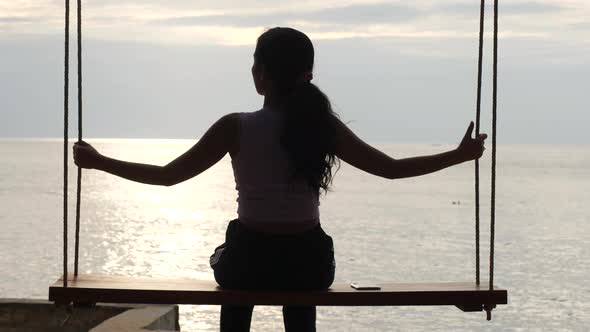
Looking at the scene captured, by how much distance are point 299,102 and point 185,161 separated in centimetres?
53

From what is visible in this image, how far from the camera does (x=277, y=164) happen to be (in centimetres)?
450

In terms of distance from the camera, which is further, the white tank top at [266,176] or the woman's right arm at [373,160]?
the woman's right arm at [373,160]

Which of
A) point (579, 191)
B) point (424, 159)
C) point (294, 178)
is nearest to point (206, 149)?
point (294, 178)

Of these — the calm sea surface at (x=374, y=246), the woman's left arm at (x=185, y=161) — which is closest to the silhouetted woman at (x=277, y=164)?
the woman's left arm at (x=185, y=161)

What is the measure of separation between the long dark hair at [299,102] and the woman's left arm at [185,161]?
0.23 meters

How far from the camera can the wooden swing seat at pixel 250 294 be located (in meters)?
4.64

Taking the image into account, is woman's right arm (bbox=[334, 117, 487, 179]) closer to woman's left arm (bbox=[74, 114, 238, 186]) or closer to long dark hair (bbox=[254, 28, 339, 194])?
long dark hair (bbox=[254, 28, 339, 194])

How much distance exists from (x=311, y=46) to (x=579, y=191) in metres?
139

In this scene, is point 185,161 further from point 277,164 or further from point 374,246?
point 374,246

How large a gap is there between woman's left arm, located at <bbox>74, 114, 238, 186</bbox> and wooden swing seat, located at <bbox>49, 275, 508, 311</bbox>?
562mm

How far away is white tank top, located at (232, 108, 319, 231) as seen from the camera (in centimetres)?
449

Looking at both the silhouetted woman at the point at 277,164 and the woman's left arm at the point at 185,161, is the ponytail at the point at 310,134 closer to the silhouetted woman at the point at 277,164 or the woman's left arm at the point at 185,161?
the silhouetted woman at the point at 277,164

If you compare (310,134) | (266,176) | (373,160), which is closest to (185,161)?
(266,176)

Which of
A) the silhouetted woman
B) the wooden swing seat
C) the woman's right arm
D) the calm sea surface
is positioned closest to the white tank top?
the silhouetted woman
